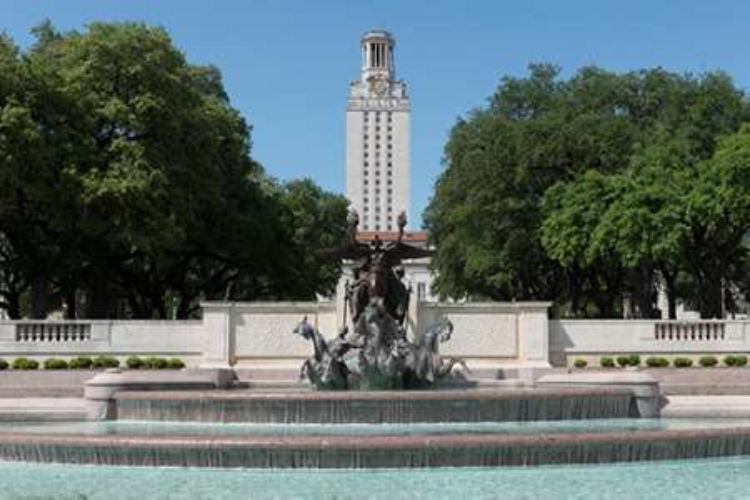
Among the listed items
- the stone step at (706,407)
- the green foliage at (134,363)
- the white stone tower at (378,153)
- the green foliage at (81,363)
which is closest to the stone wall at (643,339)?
the stone step at (706,407)

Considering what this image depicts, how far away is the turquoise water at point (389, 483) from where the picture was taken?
1270 centimetres

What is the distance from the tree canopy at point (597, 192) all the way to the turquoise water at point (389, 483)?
2909 centimetres

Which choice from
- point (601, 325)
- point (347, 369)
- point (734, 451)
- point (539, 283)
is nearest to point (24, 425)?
point (347, 369)

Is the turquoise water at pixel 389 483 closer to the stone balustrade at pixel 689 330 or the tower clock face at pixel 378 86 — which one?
the stone balustrade at pixel 689 330

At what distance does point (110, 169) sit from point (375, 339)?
64.3 ft

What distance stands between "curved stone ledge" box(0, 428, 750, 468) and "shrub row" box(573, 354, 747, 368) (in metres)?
18.9

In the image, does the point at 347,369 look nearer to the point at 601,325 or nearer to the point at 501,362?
the point at 501,362

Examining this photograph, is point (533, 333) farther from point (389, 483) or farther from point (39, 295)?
point (39, 295)

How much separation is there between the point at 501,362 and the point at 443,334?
8773mm

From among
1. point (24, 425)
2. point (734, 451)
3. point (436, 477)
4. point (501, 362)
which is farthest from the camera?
point (501, 362)

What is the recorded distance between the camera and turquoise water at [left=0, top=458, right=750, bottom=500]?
12695 millimetres

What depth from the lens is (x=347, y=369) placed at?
2420cm

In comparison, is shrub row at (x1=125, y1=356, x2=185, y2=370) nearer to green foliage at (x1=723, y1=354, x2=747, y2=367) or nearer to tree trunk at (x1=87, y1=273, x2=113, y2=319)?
tree trunk at (x1=87, y1=273, x2=113, y2=319)

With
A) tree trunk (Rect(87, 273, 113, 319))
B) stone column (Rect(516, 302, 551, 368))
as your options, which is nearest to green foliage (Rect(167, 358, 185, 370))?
stone column (Rect(516, 302, 551, 368))
